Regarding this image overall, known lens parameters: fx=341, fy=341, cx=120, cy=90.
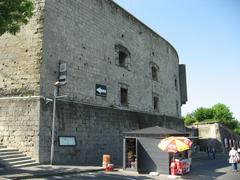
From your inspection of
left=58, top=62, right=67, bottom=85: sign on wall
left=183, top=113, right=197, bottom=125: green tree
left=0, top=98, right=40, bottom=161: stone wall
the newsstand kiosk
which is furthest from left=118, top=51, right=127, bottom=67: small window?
left=183, top=113, right=197, bottom=125: green tree

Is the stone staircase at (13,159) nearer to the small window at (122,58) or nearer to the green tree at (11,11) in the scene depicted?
the green tree at (11,11)

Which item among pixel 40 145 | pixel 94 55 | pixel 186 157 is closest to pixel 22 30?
pixel 94 55

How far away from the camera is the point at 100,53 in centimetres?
2139

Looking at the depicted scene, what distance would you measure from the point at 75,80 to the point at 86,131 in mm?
2902

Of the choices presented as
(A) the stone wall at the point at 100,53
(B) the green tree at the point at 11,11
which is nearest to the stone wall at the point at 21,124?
(A) the stone wall at the point at 100,53

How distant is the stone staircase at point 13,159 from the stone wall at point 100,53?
3096 mm

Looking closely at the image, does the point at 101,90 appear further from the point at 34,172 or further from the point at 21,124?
the point at 34,172

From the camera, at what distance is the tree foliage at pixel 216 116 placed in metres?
66.6

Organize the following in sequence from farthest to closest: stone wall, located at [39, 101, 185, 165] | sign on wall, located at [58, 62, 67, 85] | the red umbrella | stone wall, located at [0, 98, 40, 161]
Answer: sign on wall, located at [58, 62, 67, 85] < stone wall, located at [39, 101, 185, 165] < stone wall, located at [0, 98, 40, 161] < the red umbrella

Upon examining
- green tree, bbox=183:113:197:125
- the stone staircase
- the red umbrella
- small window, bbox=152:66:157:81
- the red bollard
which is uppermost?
small window, bbox=152:66:157:81

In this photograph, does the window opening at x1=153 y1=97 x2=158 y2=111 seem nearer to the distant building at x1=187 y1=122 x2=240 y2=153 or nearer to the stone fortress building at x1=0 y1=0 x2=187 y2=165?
the stone fortress building at x1=0 y1=0 x2=187 y2=165

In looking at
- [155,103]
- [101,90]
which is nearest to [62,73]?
[101,90]

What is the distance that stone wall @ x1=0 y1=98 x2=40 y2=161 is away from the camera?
16.0m

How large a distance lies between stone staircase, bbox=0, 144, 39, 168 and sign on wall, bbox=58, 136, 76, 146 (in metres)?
1.90
